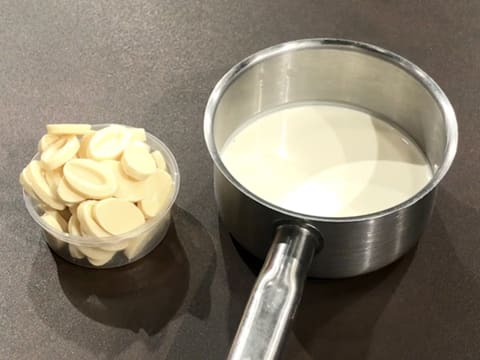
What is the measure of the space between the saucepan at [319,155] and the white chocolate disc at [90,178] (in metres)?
0.09

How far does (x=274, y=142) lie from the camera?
73 centimetres

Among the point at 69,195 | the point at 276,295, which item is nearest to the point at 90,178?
the point at 69,195

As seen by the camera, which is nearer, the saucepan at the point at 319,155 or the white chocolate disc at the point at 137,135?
the saucepan at the point at 319,155

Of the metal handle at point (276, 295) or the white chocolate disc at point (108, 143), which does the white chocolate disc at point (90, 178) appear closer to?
the white chocolate disc at point (108, 143)

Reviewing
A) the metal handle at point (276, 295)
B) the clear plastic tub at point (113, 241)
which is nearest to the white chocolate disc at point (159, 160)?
the clear plastic tub at point (113, 241)

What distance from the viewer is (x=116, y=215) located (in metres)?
0.61

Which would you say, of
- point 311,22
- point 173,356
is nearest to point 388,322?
point 173,356

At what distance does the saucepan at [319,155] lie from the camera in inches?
21.3

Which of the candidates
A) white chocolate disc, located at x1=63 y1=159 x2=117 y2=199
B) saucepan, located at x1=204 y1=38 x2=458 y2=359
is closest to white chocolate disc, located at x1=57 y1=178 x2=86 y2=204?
white chocolate disc, located at x1=63 y1=159 x2=117 y2=199

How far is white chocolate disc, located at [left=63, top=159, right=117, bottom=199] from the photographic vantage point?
0.61 metres

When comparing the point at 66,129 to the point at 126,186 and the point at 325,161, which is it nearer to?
the point at 126,186

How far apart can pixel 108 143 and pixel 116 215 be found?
0.07 metres

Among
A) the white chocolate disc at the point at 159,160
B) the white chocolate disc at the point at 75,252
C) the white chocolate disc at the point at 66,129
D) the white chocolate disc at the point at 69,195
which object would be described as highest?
the white chocolate disc at the point at 66,129

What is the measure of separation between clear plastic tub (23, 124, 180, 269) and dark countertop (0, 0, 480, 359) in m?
0.01
